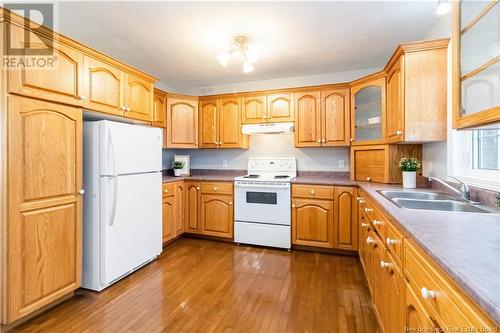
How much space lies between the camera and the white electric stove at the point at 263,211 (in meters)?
3.16

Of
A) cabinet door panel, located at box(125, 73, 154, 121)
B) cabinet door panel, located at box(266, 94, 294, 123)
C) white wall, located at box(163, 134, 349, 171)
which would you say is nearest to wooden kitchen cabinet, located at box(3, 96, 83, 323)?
cabinet door panel, located at box(125, 73, 154, 121)

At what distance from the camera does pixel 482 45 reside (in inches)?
48.6

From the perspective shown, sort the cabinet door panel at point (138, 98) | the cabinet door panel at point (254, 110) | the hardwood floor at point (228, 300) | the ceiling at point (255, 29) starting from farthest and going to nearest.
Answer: the cabinet door panel at point (254, 110), the cabinet door panel at point (138, 98), the ceiling at point (255, 29), the hardwood floor at point (228, 300)

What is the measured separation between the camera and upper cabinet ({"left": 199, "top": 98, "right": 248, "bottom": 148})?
12.1 ft

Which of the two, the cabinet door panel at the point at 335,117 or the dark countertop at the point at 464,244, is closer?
the dark countertop at the point at 464,244

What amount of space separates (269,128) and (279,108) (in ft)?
1.08

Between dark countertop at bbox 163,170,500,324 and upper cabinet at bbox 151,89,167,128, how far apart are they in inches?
118

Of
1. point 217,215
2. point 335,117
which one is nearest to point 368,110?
point 335,117

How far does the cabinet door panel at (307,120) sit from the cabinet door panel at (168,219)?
1.90 meters

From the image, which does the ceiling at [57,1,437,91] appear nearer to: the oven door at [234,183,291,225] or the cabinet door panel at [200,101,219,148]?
the cabinet door panel at [200,101,219,148]

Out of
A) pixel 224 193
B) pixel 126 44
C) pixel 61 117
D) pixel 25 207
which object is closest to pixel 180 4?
pixel 126 44

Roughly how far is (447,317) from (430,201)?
1.38 metres

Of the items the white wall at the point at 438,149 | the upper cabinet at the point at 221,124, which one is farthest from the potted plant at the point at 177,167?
the white wall at the point at 438,149

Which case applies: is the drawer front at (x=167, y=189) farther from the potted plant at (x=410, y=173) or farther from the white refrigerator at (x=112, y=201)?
the potted plant at (x=410, y=173)
